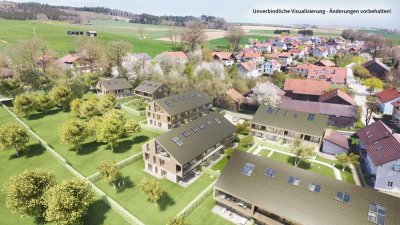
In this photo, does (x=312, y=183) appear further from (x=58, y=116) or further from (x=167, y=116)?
(x=58, y=116)

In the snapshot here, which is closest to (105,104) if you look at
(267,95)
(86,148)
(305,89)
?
(86,148)

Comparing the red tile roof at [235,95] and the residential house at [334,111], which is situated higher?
the red tile roof at [235,95]

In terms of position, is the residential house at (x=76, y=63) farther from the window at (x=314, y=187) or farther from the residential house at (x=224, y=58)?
the window at (x=314, y=187)

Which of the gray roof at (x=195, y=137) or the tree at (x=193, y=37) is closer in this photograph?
the gray roof at (x=195, y=137)

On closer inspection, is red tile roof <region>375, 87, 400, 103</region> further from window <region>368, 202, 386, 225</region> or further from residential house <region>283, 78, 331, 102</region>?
window <region>368, 202, 386, 225</region>

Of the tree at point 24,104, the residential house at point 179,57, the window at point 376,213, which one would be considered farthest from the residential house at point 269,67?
the window at point 376,213
